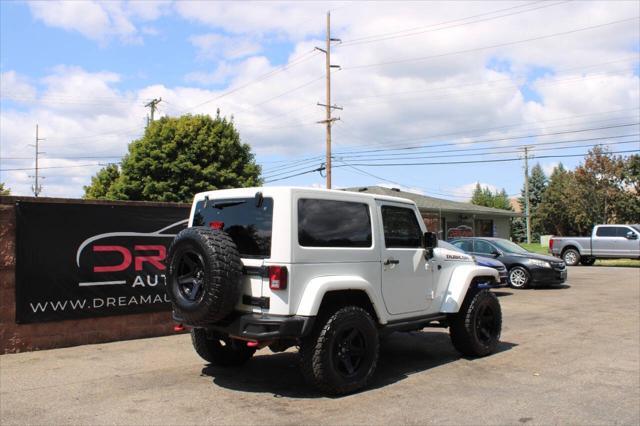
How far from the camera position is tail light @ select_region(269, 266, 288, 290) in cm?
525

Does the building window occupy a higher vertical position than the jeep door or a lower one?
higher

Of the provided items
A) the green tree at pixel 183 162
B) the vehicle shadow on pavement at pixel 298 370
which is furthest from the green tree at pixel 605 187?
the vehicle shadow on pavement at pixel 298 370

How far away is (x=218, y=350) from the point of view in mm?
6684

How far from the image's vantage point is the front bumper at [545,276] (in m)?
16.2

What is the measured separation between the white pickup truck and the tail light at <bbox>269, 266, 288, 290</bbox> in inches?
948

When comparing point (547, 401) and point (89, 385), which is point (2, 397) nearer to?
point (89, 385)

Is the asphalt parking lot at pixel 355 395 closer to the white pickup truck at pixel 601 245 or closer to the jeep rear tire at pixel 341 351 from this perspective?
the jeep rear tire at pixel 341 351

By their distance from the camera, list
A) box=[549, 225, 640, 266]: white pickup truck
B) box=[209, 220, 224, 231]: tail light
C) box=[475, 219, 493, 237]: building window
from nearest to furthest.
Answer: box=[209, 220, 224, 231]: tail light < box=[549, 225, 640, 266]: white pickup truck < box=[475, 219, 493, 237]: building window

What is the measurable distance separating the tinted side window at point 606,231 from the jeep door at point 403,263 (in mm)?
21957

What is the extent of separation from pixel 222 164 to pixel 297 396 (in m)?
27.2

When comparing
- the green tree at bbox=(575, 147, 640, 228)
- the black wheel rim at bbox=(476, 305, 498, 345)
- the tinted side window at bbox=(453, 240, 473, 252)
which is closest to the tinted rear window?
the black wheel rim at bbox=(476, 305, 498, 345)

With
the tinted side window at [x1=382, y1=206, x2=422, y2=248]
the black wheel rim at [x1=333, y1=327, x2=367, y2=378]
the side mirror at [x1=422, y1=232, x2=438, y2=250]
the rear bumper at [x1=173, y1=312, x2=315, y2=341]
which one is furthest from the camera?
the side mirror at [x1=422, y1=232, x2=438, y2=250]

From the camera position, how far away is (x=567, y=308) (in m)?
12.1

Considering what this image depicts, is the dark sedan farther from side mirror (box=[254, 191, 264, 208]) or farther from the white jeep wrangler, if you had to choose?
side mirror (box=[254, 191, 264, 208])
